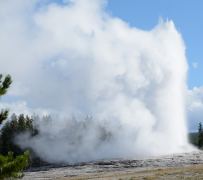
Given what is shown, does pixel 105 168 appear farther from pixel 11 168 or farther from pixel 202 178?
pixel 11 168

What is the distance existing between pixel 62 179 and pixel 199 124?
93450mm

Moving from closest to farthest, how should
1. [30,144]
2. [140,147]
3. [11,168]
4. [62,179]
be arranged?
1. [11,168]
2. [62,179]
3. [140,147]
4. [30,144]

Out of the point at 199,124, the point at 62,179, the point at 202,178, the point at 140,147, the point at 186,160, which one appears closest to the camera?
the point at 202,178

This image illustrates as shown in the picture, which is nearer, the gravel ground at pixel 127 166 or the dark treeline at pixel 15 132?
the gravel ground at pixel 127 166

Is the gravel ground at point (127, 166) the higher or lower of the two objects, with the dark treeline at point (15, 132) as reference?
lower

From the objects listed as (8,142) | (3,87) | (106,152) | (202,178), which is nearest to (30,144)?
(8,142)

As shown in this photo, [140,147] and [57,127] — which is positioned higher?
[57,127]

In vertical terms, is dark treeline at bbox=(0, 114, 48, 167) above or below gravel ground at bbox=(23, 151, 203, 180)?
above

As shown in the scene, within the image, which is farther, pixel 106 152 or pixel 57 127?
pixel 57 127

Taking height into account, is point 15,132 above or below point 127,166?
above

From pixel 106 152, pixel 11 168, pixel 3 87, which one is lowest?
pixel 11 168

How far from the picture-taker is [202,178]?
44375mm

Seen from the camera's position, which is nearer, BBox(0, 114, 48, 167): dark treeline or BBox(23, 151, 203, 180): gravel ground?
BBox(23, 151, 203, 180): gravel ground

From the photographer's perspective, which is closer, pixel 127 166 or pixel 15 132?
pixel 127 166
